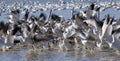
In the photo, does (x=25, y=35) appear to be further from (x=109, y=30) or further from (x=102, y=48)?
(x=109, y=30)

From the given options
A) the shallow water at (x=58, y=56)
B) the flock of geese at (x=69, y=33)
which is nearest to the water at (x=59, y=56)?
the shallow water at (x=58, y=56)

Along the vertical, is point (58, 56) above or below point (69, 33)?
below

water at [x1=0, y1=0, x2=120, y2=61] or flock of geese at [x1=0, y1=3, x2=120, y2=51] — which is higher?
flock of geese at [x1=0, y1=3, x2=120, y2=51]

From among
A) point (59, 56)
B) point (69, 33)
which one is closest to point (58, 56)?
point (59, 56)

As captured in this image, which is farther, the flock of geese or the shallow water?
the flock of geese

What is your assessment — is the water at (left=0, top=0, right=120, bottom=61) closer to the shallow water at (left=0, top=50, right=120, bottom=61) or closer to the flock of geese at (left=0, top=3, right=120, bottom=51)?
the shallow water at (left=0, top=50, right=120, bottom=61)

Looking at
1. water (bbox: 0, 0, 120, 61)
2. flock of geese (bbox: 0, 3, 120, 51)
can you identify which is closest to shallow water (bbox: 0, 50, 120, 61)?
water (bbox: 0, 0, 120, 61)

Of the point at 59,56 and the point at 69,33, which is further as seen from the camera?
the point at 69,33

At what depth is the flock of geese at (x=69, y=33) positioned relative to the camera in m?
16.4

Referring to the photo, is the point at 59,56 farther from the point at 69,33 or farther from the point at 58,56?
the point at 69,33

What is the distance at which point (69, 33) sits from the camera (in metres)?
19.0

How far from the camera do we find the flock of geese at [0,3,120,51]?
646 inches

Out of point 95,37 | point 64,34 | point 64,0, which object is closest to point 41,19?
point 64,34

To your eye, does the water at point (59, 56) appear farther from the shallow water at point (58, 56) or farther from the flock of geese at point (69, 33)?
the flock of geese at point (69, 33)
